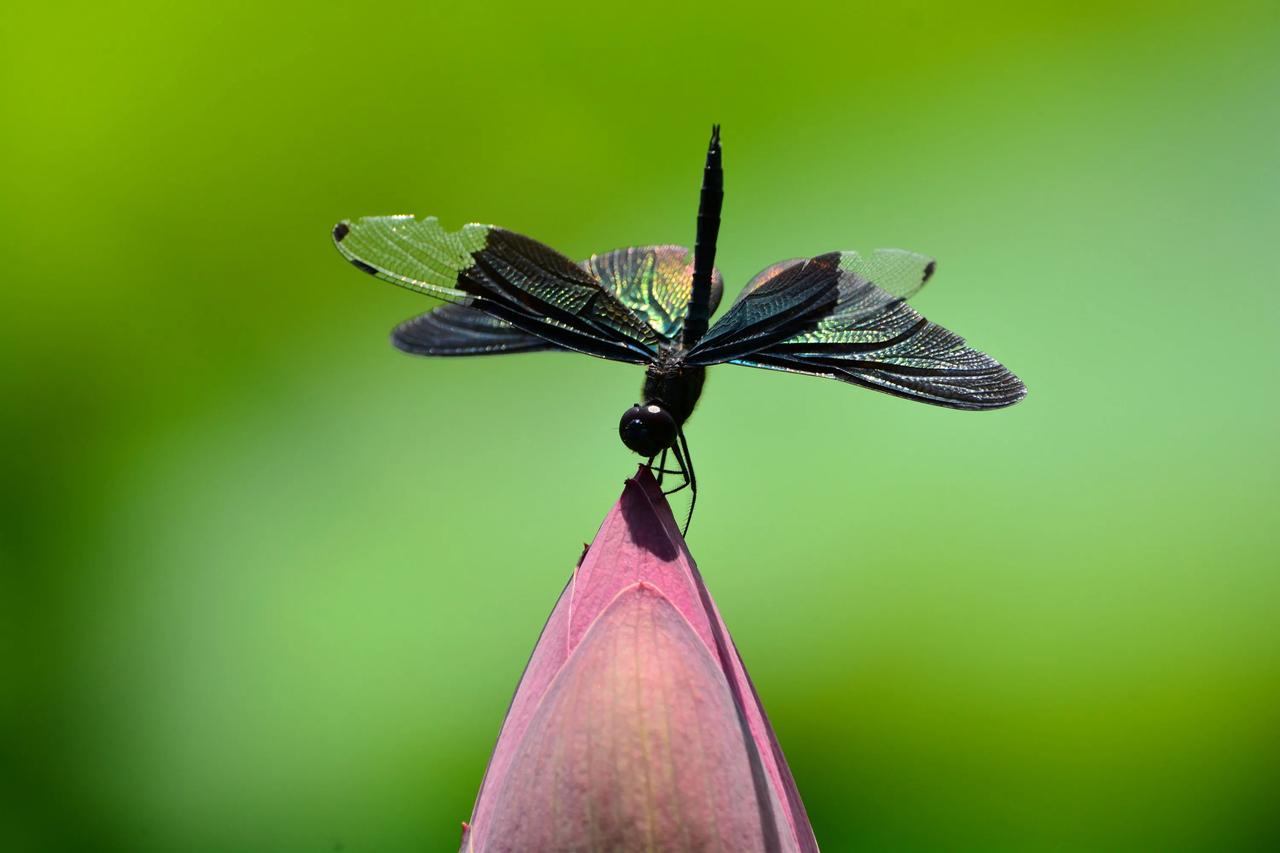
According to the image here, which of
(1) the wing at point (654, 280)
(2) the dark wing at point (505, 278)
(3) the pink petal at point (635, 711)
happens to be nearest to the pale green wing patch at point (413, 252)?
(2) the dark wing at point (505, 278)

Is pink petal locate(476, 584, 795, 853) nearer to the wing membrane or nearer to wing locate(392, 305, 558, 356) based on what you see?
the wing membrane

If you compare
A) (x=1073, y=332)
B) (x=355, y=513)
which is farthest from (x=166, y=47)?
(x=1073, y=332)

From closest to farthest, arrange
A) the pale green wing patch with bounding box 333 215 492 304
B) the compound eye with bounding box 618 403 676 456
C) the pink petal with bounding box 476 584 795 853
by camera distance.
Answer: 1. the pink petal with bounding box 476 584 795 853
2. the compound eye with bounding box 618 403 676 456
3. the pale green wing patch with bounding box 333 215 492 304

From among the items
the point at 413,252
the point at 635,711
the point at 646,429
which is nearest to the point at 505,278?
the point at 413,252

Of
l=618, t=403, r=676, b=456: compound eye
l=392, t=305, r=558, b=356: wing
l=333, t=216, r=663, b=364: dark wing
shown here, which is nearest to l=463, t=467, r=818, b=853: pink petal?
l=618, t=403, r=676, b=456: compound eye

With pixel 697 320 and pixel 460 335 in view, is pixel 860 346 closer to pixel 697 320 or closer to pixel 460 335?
pixel 697 320

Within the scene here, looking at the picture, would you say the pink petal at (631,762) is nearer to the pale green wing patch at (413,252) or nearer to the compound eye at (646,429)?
the compound eye at (646,429)

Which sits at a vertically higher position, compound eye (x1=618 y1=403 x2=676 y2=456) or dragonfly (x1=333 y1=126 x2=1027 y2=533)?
dragonfly (x1=333 y1=126 x2=1027 y2=533)

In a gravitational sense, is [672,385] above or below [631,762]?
above
